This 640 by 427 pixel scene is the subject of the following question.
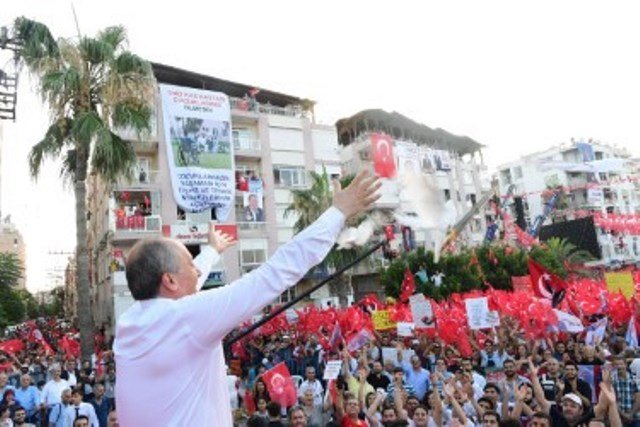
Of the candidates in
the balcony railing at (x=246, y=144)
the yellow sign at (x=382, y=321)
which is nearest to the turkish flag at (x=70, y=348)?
the yellow sign at (x=382, y=321)

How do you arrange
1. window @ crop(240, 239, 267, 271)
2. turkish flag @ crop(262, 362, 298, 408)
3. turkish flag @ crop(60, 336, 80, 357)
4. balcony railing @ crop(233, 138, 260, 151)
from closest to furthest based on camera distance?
turkish flag @ crop(262, 362, 298, 408)
turkish flag @ crop(60, 336, 80, 357)
window @ crop(240, 239, 267, 271)
balcony railing @ crop(233, 138, 260, 151)

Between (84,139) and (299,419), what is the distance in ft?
31.4

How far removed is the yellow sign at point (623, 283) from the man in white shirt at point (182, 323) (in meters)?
10.8

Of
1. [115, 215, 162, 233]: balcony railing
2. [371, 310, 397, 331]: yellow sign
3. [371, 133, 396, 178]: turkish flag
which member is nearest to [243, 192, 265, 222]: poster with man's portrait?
[115, 215, 162, 233]: balcony railing

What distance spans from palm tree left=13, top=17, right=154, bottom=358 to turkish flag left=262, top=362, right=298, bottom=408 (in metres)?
6.98

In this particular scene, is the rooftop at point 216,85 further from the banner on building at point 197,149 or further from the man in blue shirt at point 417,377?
the man in blue shirt at point 417,377

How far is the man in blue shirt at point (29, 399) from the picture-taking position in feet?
30.2

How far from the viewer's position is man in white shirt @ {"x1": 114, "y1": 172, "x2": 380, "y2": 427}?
1579mm

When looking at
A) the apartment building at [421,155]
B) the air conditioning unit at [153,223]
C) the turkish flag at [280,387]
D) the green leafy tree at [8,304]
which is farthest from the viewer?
the apartment building at [421,155]

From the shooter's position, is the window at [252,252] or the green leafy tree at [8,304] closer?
the green leafy tree at [8,304]

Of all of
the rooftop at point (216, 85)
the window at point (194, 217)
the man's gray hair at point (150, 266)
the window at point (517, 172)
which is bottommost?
the man's gray hair at point (150, 266)

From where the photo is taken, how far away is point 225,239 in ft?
9.04

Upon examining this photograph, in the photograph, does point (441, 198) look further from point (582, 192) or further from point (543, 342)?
point (582, 192)

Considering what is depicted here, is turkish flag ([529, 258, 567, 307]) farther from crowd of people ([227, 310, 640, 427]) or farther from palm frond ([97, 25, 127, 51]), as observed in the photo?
palm frond ([97, 25, 127, 51])
